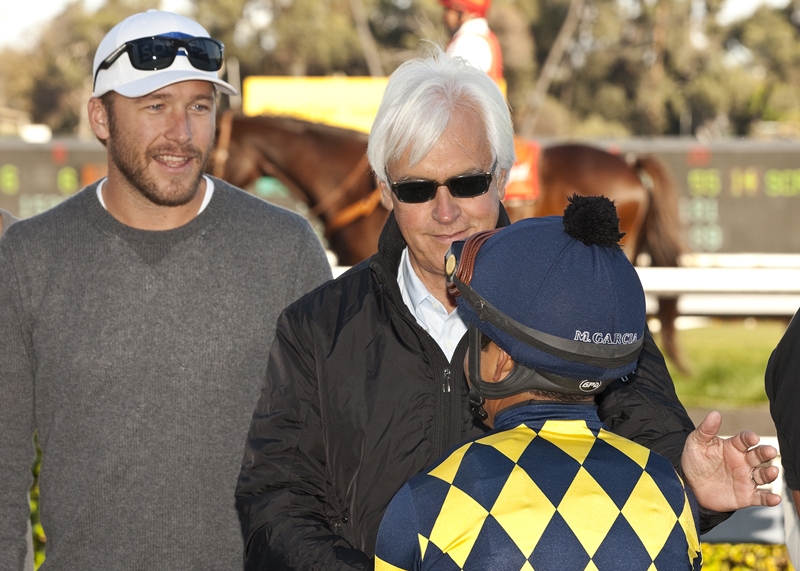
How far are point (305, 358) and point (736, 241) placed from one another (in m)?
9.49

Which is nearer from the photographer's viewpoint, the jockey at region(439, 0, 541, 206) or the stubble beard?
the stubble beard

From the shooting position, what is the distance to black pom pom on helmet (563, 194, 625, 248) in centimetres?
149

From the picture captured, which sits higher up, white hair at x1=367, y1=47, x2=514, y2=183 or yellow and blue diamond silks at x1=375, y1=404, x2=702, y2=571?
white hair at x1=367, y1=47, x2=514, y2=183

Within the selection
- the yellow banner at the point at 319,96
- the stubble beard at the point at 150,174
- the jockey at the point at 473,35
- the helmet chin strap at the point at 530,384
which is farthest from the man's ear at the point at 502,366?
the yellow banner at the point at 319,96

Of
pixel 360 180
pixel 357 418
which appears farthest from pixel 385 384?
pixel 360 180

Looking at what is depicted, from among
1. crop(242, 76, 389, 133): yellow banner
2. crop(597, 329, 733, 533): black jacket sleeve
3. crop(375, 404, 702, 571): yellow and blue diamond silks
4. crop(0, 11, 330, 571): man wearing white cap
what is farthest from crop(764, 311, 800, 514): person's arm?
crop(242, 76, 389, 133): yellow banner

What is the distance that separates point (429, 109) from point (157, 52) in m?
0.75

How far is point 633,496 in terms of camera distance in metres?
1.40

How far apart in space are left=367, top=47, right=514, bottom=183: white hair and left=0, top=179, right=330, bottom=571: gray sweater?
520mm

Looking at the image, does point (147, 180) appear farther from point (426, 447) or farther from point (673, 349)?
point (673, 349)

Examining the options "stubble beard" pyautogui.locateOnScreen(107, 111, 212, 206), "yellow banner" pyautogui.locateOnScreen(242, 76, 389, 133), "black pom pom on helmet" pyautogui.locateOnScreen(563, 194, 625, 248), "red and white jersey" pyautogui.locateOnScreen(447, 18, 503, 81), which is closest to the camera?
"black pom pom on helmet" pyautogui.locateOnScreen(563, 194, 625, 248)

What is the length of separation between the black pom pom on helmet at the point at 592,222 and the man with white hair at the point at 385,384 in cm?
36

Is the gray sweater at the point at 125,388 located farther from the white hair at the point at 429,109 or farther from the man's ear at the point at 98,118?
the white hair at the point at 429,109

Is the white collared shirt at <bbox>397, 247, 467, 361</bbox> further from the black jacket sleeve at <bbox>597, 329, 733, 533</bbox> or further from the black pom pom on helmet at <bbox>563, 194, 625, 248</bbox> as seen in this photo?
the black pom pom on helmet at <bbox>563, 194, 625, 248</bbox>
